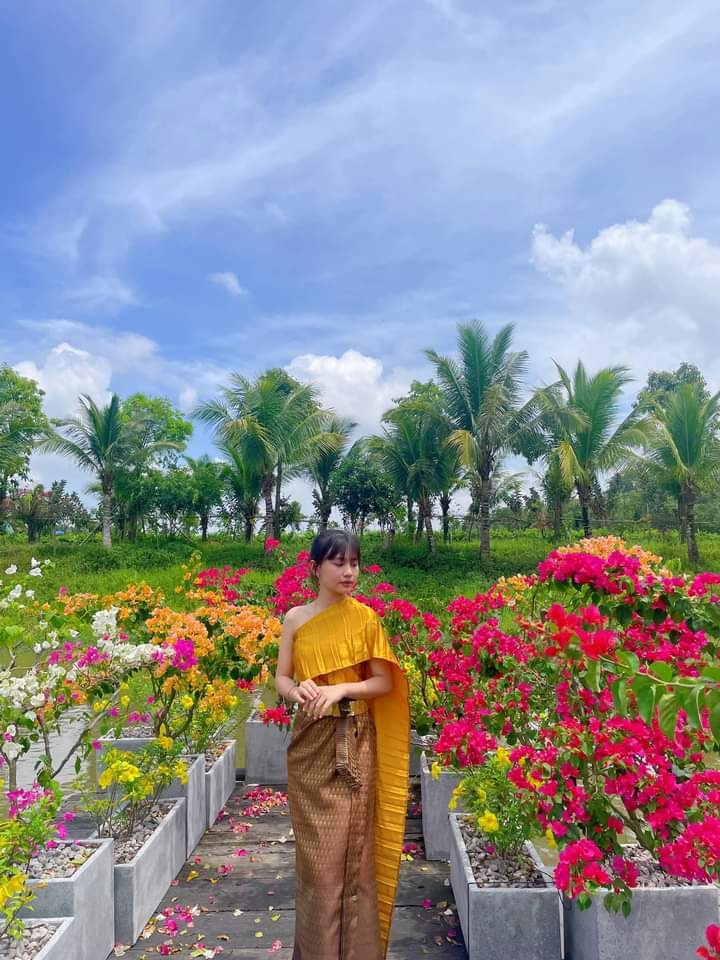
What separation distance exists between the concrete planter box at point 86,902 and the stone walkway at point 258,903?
0.19 meters

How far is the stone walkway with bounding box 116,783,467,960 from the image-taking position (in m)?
2.87

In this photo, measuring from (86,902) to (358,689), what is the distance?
1.40m

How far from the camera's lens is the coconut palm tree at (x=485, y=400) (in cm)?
1844

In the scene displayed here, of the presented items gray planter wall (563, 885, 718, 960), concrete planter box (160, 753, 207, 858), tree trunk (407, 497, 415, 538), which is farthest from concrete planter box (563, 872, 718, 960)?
tree trunk (407, 497, 415, 538)

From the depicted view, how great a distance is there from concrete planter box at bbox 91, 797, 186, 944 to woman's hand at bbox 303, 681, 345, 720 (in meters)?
1.38

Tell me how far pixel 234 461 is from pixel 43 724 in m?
18.7

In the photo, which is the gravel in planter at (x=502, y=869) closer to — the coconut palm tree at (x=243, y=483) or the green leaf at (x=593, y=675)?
the green leaf at (x=593, y=675)

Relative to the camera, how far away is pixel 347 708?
2350mm

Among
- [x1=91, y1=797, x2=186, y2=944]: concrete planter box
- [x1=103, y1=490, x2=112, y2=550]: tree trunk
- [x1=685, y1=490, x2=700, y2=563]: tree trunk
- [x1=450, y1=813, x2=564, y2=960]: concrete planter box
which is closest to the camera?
[x1=450, y1=813, x2=564, y2=960]: concrete planter box

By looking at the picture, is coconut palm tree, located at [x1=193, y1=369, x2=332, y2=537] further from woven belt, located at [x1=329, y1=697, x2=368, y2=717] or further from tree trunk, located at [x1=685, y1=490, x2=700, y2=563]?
woven belt, located at [x1=329, y1=697, x2=368, y2=717]

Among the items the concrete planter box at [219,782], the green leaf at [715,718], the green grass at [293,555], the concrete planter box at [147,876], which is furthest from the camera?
the green grass at [293,555]

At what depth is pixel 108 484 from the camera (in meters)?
21.6

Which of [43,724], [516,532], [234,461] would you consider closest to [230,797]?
[43,724]

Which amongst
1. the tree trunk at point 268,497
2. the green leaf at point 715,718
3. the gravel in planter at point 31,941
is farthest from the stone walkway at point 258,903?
the tree trunk at point 268,497
